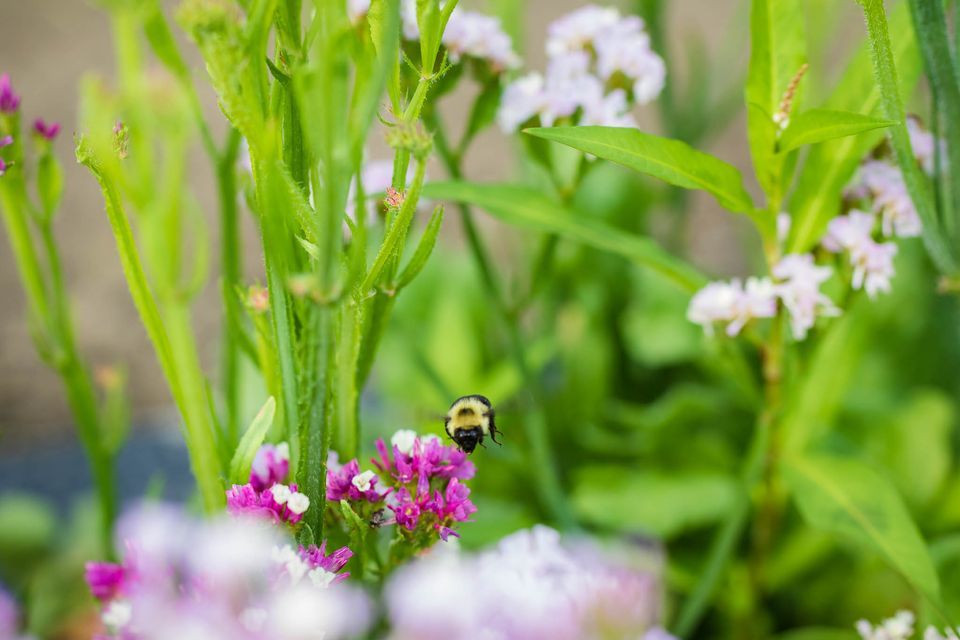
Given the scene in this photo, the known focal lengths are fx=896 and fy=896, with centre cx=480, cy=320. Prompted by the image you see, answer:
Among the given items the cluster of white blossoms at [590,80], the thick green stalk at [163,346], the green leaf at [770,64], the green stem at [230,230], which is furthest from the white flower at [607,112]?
the thick green stalk at [163,346]

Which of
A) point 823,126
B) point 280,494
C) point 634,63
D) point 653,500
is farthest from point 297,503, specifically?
point 653,500

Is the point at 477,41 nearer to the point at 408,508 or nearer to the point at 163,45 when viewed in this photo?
the point at 163,45

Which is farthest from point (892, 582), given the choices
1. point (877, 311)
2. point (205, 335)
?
point (205, 335)

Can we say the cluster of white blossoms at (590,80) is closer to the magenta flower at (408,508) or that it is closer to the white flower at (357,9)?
the white flower at (357,9)

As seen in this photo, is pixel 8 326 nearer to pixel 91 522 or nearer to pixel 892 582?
pixel 91 522

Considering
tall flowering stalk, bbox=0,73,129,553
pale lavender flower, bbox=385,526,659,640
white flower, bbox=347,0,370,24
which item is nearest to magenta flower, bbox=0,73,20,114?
tall flowering stalk, bbox=0,73,129,553
